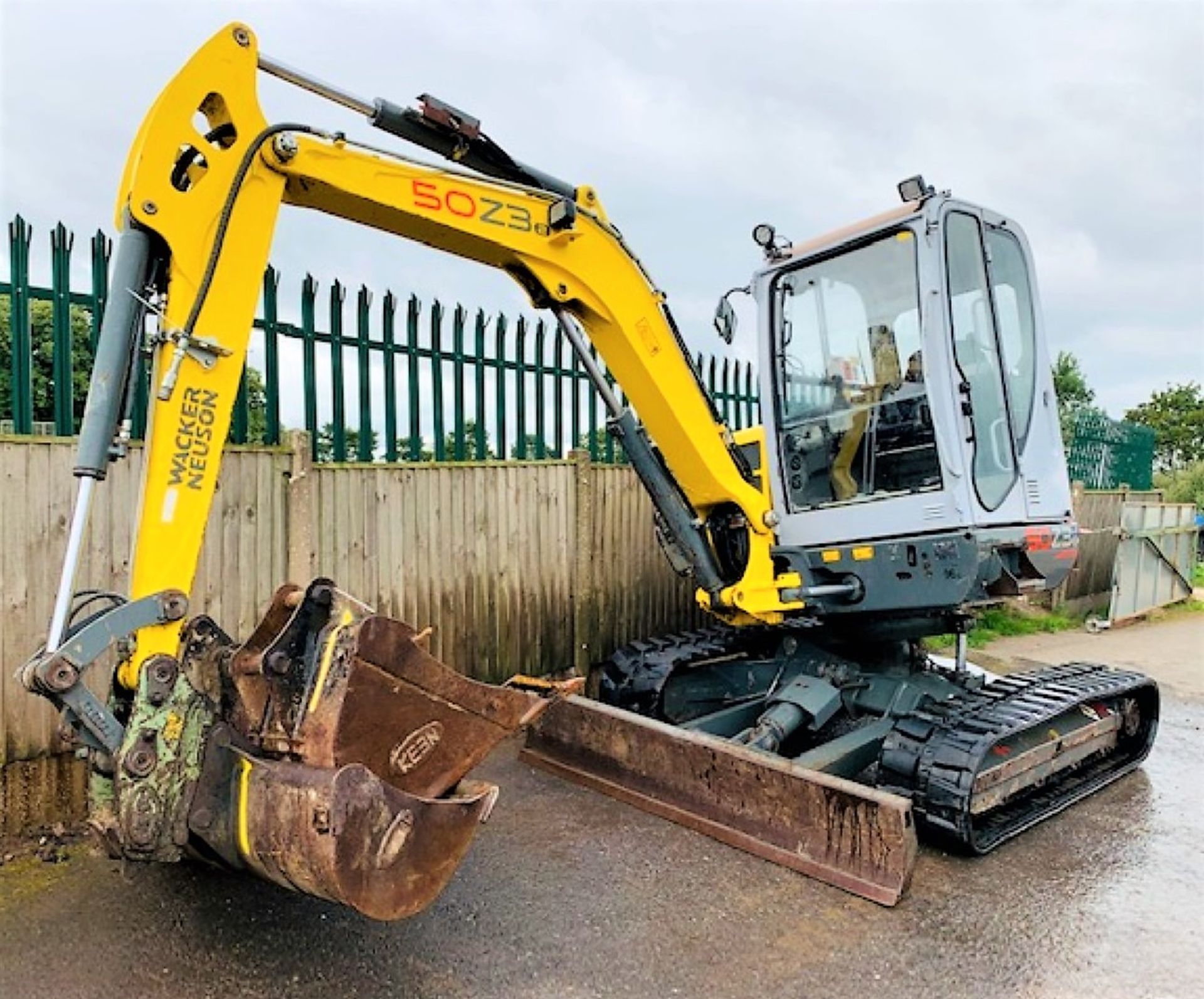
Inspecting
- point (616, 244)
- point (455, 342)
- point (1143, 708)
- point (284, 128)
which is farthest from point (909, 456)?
point (284, 128)

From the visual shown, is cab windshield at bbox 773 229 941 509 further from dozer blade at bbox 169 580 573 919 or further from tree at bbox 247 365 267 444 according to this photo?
tree at bbox 247 365 267 444

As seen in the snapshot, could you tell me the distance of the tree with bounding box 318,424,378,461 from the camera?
5.09 m

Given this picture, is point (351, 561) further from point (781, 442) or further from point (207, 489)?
point (781, 442)

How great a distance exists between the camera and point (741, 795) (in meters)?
3.95

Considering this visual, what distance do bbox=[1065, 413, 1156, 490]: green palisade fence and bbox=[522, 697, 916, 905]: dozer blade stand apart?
28.7 ft

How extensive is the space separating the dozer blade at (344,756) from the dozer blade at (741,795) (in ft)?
4.55

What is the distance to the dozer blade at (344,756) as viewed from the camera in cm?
246

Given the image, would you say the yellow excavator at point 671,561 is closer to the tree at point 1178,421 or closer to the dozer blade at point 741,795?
the dozer blade at point 741,795

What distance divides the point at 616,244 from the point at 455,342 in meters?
1.53

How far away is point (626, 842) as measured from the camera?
3992mm

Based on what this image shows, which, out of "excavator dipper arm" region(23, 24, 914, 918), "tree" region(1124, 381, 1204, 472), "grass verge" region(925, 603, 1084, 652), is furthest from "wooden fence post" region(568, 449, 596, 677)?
"tree" region(1124, 381, 1204, 472)

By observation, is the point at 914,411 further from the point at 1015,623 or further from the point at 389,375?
the point at 1015,623

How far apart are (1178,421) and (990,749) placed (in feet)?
128

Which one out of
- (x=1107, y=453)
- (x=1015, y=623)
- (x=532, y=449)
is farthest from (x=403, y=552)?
(x=1107, y=453)
